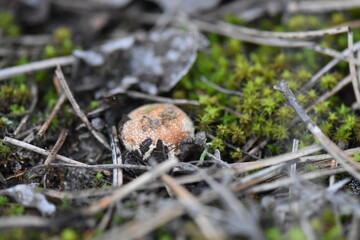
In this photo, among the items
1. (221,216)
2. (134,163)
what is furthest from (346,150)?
(134,163)

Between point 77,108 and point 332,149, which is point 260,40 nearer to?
point 332,149

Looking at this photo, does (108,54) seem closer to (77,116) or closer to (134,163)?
(77,116)

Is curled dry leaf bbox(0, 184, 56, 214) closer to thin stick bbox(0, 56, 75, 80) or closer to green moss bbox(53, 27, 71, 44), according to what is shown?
thin stick bbox(0, 56, 75, 80)

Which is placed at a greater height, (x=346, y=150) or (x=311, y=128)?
(x=311, y=128)

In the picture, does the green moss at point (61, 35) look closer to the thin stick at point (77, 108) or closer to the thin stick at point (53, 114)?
the thin stick at point (77, 108)

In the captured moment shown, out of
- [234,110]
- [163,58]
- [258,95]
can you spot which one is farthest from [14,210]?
[258,95]

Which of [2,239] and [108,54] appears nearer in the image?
[2,239]

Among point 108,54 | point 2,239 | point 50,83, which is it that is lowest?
point 2,239
